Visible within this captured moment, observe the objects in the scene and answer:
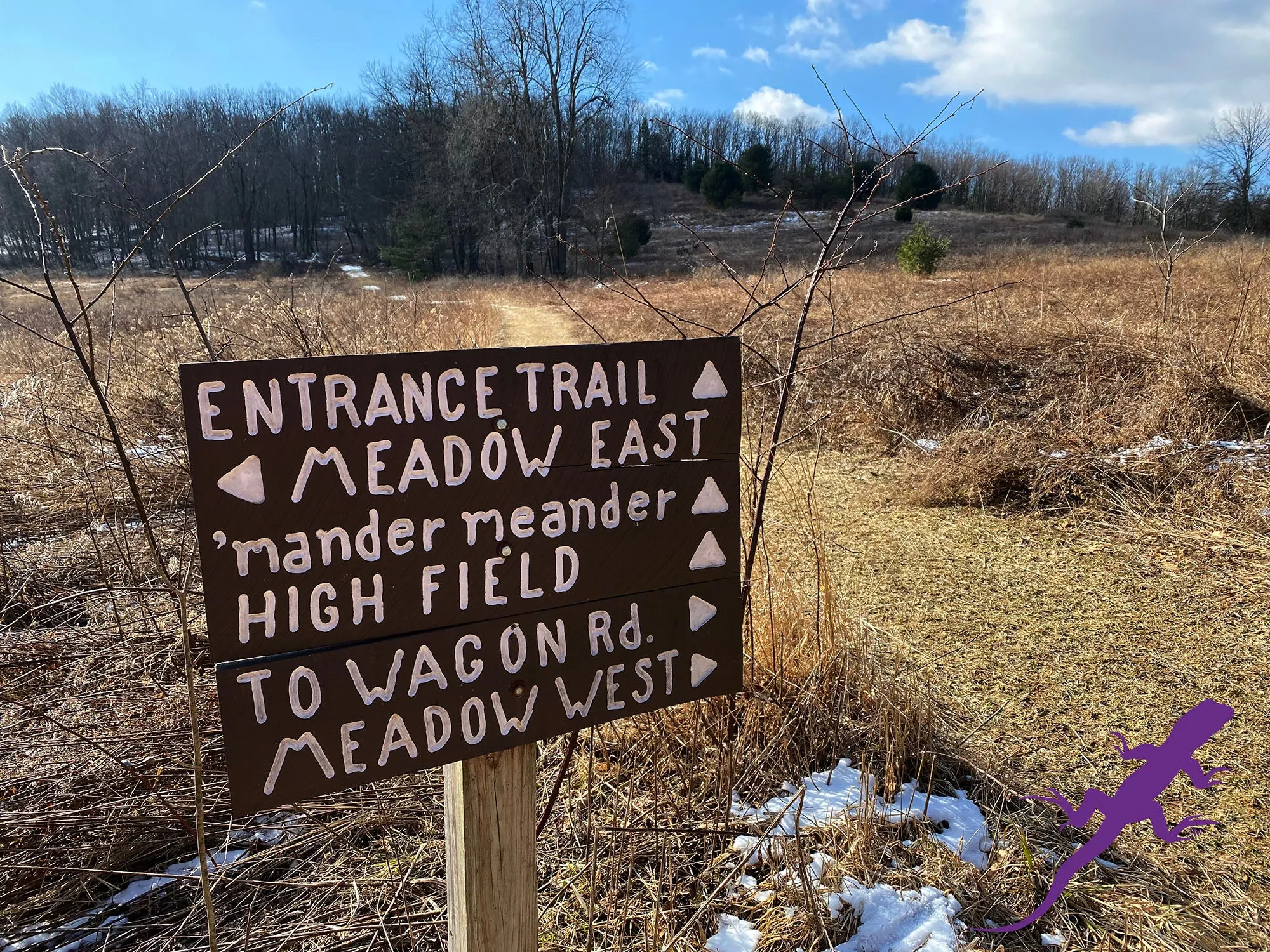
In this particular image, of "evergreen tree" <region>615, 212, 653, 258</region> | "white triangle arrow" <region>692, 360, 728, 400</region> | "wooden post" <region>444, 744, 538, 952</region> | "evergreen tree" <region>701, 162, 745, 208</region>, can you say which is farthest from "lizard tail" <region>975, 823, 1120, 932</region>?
"evergreen tree" <region>701, 162, 745, 208</region>

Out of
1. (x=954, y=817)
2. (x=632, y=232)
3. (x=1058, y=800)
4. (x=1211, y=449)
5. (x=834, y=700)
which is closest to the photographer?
(x=954, y=817)

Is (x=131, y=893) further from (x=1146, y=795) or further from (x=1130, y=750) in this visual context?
(x=1130, y=750)

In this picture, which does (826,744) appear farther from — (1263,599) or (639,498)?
(1263,599)

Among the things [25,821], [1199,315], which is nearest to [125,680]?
[25,821]

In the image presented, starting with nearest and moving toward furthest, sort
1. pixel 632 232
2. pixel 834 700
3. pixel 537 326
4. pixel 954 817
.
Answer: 1. pixel 954 817
2. pixel 834 700
3. pixel 537 326
4. pixel 632 232

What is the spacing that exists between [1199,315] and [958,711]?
863 centimetres

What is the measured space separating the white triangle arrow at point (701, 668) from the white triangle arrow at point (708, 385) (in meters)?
0.48

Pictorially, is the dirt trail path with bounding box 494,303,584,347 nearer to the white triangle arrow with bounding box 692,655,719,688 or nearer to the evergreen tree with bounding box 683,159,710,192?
the white triangle arrow with bounding box 692,655,719,688

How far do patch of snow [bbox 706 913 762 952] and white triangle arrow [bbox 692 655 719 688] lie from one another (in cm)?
92

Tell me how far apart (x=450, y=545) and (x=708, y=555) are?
1.62 feet

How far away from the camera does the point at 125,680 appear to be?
9.22ft

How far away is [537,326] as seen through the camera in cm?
1642

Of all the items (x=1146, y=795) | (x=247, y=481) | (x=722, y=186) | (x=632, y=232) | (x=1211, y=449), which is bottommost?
(x=1146, y=795)

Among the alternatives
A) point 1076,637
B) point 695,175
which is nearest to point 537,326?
point 1076,637
